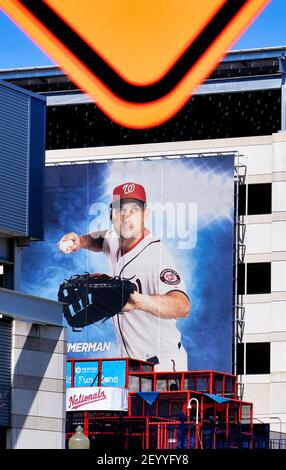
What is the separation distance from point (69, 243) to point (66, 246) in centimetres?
25

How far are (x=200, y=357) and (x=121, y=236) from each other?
353 inches

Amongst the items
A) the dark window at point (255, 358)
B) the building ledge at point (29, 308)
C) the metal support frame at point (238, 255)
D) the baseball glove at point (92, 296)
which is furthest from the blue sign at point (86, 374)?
the building ledge at point (29, 308)

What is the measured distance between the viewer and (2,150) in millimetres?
34094

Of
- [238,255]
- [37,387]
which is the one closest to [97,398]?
[238,255]

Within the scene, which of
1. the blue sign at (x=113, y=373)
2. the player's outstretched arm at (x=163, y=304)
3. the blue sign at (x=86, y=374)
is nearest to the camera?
the blue sign at (x=113, y=373)

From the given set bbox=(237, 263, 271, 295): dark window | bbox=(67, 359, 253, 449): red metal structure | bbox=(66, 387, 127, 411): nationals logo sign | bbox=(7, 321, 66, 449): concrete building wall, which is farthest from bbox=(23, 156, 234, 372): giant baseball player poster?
bbox=(7, 321, 66, 449): concrete building wall

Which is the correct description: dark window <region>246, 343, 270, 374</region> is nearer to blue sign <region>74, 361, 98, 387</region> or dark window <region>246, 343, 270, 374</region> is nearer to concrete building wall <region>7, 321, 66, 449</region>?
blue sign <region>74, 361, 98, 387</region>

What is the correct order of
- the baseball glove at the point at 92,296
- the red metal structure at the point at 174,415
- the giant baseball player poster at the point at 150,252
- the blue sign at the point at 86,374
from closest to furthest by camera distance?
the red metal structure at the point at 174,415
the blue sign at the point at 86,374
the giant baseball player poster at the point at 150,252
the baseball glove at the point at 92,296

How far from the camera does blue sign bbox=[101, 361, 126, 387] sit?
5706cm

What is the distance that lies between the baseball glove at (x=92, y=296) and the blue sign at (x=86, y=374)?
6.85m

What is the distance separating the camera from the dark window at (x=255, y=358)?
211 feet

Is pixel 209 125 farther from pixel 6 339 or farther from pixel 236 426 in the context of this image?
pixel 6 339

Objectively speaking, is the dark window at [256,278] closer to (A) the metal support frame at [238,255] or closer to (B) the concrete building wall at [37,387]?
(A) the metal support frame at [238,255]

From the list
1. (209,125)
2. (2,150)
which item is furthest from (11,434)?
(209,125)
